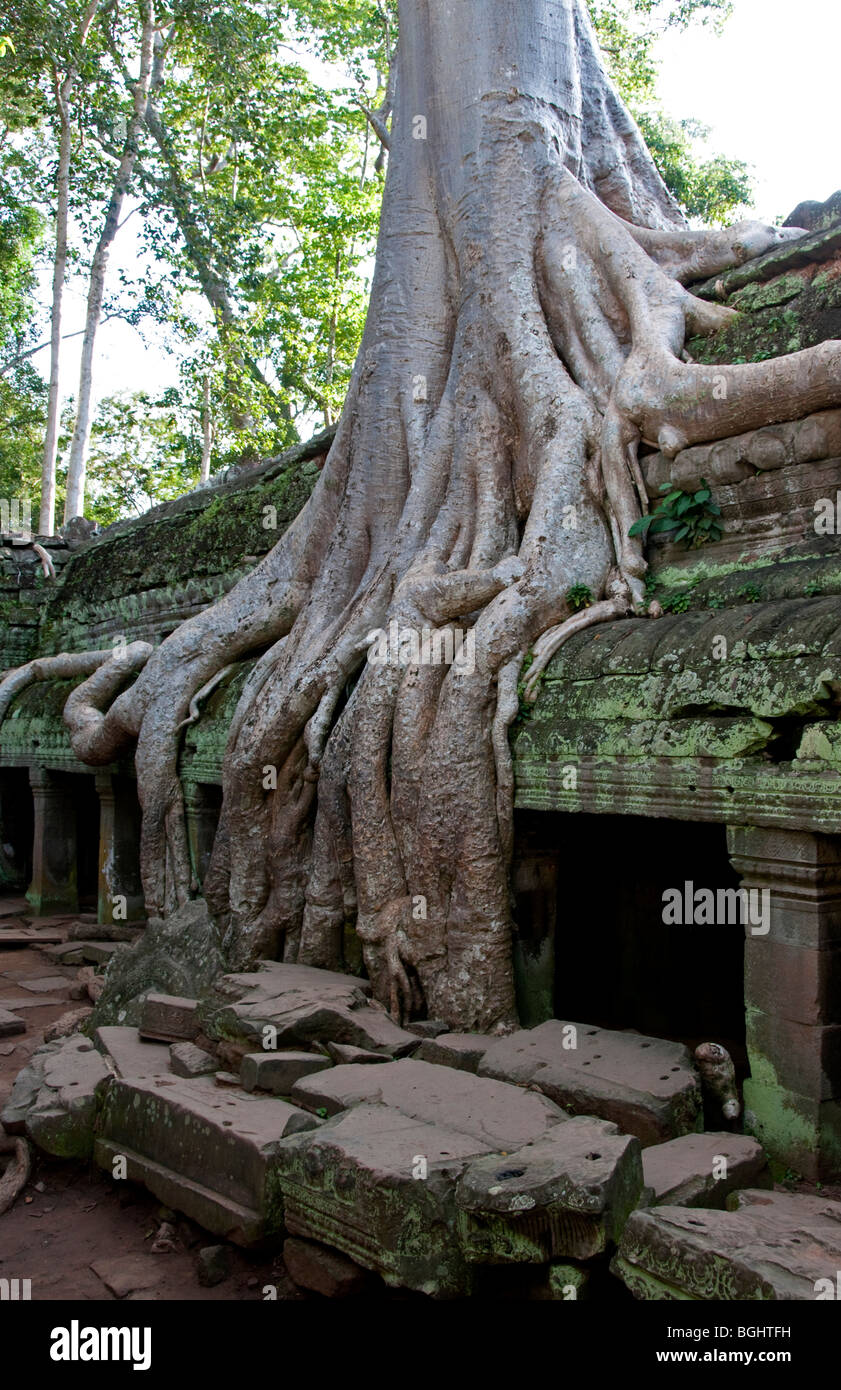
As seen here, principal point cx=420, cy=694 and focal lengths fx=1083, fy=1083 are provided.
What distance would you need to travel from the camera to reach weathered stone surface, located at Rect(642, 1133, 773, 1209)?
3053 mm

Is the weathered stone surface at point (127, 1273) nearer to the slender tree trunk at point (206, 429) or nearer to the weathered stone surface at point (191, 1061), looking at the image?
the weathered stone surface at point (191, 1061)

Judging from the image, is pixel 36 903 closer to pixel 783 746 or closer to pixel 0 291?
pixel 783 746

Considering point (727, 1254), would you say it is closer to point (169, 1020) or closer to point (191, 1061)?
point (191, 1061)

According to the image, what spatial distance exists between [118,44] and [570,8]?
11.6m

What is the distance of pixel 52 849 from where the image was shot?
9773 mm

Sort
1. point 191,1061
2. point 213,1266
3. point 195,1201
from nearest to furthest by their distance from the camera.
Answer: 1. point 213,1266
2. point 195,1201
3. point 191,1061

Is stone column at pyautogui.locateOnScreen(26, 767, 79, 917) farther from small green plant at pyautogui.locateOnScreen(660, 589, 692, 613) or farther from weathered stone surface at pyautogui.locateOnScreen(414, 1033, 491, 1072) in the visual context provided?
small green plant at pyautogui.locateOnScreen(660, 589, 692, 613)

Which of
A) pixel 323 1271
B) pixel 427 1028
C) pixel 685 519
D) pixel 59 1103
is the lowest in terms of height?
pixel 323 1271

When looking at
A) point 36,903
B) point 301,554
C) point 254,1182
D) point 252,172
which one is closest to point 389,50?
point 252,172

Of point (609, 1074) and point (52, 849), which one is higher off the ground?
point (52, 849)

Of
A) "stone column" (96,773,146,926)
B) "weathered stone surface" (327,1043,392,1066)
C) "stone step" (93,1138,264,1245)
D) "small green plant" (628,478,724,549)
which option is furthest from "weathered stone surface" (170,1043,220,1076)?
"stone column" (96,773,146,926)

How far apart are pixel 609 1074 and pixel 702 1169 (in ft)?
2.20
